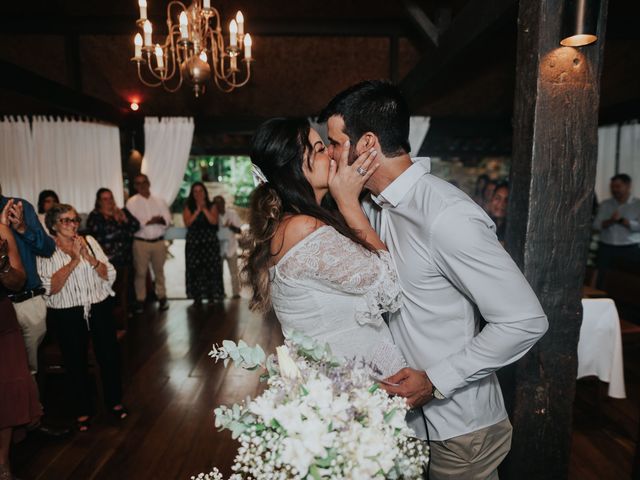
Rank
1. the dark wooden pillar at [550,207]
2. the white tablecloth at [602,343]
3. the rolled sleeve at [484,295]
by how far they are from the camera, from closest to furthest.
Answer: the rolled sleeve at [484,295] < the dark wooden pillar at [550,207] < the white tablecloth at [602,343]

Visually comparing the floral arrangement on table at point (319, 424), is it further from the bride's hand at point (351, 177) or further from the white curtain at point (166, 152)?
the white curtain at point (166, 152)

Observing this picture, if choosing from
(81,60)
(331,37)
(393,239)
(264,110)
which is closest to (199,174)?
(264,110)

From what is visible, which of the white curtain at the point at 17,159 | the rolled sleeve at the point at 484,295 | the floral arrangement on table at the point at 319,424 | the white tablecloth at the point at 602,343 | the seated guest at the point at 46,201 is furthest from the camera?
the white curtain at the point at 17,159

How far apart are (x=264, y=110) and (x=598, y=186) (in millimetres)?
5770

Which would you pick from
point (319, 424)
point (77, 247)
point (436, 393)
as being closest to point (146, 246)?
point (77, 247)

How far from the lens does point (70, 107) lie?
5.13 metres

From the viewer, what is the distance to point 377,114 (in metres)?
1.38

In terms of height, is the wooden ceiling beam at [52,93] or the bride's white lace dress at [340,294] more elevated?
the wooden ceiling beam at [52,93]

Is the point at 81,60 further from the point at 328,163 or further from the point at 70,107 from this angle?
the point at 328,163

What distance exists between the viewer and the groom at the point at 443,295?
3.83 feet

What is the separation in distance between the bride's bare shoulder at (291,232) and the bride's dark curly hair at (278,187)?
2 centimetres

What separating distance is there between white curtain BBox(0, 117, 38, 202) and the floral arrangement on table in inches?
280

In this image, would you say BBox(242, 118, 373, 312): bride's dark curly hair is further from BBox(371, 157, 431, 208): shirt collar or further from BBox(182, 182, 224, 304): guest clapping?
BBox(182, 182, 224, 304): guest clapping

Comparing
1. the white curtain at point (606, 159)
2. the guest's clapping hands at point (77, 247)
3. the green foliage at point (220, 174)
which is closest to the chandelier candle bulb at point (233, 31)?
the guest's clapping hands at point (77, 247)
